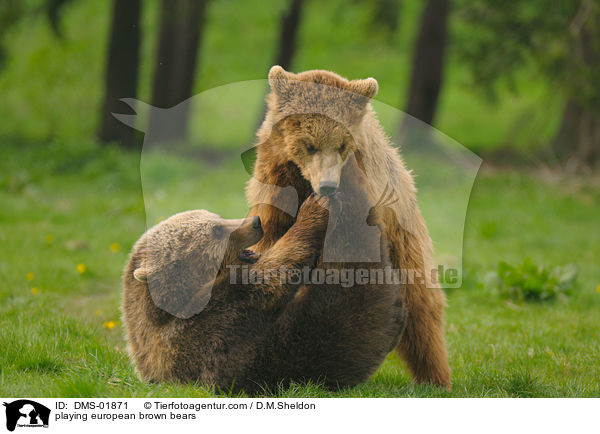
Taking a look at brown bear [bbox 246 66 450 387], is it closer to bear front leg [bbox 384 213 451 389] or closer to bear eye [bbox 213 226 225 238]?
bear front leg [bbox 384 213 451 389]

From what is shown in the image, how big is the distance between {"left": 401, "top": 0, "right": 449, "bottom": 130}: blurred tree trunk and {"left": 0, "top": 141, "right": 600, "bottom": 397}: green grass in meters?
1.88

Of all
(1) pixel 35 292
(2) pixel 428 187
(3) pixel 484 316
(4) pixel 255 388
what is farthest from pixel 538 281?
(1) pixel 35 292

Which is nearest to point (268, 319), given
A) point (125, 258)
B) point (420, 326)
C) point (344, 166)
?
point (344, 166)

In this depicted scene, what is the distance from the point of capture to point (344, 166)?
3.89m

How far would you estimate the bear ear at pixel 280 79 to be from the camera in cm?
405

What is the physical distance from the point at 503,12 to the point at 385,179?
318 inches

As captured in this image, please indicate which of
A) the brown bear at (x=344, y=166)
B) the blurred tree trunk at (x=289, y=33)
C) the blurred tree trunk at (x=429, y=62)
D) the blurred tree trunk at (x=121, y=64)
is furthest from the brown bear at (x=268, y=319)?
the blurred tree trunk at (x=429, y=62)

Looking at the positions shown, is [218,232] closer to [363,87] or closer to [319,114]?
[319,114]

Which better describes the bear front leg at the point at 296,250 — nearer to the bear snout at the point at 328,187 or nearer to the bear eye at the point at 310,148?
the bear snout at the point at 328,187

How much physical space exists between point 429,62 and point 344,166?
30.3 ft

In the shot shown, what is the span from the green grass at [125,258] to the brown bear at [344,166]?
1.05 ft

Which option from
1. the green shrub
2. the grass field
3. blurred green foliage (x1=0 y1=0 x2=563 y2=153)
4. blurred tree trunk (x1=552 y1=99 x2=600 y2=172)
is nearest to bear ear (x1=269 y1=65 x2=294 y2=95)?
the grass field
